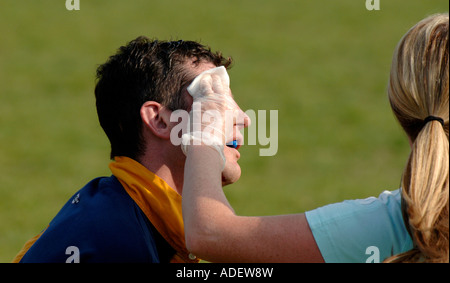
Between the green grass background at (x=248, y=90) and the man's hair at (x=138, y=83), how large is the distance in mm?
5709

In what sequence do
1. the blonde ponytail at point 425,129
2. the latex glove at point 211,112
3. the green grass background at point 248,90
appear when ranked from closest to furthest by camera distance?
the blonde ponytail at point 425,129, the latex glove at point 211,112, the green grass background at point 248,90

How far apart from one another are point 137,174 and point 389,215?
1.48 m

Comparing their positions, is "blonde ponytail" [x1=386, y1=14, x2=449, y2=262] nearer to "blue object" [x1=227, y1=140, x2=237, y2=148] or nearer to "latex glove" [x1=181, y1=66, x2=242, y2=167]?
"latex glove" [x1=181, y1=66, x2=242, y2=167]

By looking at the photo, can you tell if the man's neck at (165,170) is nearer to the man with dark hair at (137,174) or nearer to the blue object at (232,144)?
the man with dark hair at (137,174)

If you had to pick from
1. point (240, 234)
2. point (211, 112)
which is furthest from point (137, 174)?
point (240, 234)

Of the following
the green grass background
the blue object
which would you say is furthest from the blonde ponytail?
the green grass background

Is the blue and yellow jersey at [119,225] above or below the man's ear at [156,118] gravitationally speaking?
below

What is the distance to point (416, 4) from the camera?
19125 millimetres

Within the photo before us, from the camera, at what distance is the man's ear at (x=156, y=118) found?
4305mm

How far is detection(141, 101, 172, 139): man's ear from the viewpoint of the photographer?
4305 mm

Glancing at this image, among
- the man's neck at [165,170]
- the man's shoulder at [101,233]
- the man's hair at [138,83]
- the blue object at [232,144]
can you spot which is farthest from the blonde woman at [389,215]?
the man's hair at [138,83]

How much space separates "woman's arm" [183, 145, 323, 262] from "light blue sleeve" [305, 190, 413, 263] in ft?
0.18
